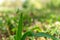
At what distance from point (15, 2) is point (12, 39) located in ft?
21.1

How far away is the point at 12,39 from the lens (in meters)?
1.52

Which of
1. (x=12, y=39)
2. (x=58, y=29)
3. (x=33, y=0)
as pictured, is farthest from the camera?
(x=33, y=0)

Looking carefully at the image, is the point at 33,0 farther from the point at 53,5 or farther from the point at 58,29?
the point at 58,29

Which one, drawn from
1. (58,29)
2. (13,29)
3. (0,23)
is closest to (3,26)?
(0,23)

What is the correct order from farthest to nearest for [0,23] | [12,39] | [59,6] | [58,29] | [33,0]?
1. [33,0]
2. [59,6]
3. [0,23]
4. [58,29]
5. [12,39]

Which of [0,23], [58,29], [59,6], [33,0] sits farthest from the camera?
[33,0]

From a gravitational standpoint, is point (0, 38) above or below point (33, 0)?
above

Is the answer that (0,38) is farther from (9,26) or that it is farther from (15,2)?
(15,2)

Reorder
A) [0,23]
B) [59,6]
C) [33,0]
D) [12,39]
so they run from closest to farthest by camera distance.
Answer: [12,39] < [0,23] < [59,6] < [33,0]

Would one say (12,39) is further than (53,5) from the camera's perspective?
No

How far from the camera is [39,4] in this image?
7648 millimetres

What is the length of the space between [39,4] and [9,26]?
19.1ft

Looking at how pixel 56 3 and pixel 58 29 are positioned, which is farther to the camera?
pixel 56 3

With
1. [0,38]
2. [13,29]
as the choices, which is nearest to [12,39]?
[0,38]
